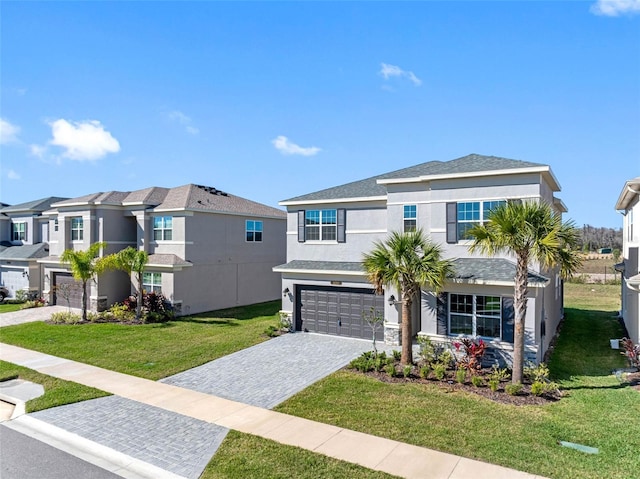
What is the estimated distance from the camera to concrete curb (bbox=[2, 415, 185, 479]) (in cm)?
764

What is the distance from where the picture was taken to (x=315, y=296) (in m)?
18.8

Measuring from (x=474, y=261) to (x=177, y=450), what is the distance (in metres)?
10.9

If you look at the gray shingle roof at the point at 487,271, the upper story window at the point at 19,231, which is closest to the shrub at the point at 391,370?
the gray shingle roof at the point at 487,271

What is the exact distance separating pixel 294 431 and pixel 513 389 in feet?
19.3

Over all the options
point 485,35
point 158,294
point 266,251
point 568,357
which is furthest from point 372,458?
point 266,251

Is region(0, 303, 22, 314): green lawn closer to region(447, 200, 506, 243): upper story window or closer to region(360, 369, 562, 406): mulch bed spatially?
region(360, 369, 562, 406): mulch bed

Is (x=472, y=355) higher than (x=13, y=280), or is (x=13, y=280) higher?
(x=13, y=280)

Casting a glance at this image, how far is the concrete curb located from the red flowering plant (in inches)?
340

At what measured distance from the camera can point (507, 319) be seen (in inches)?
520

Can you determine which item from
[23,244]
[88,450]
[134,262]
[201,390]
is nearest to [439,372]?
[201,390]

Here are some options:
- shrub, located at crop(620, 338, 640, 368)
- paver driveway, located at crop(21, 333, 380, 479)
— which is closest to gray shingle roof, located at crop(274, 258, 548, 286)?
shrub, located at crop(620, 338, 640, 368)

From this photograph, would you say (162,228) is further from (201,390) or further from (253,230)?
(201,390)

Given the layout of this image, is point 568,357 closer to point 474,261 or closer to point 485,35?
point 474,261

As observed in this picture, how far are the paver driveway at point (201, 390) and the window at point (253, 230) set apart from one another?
11.5 m
